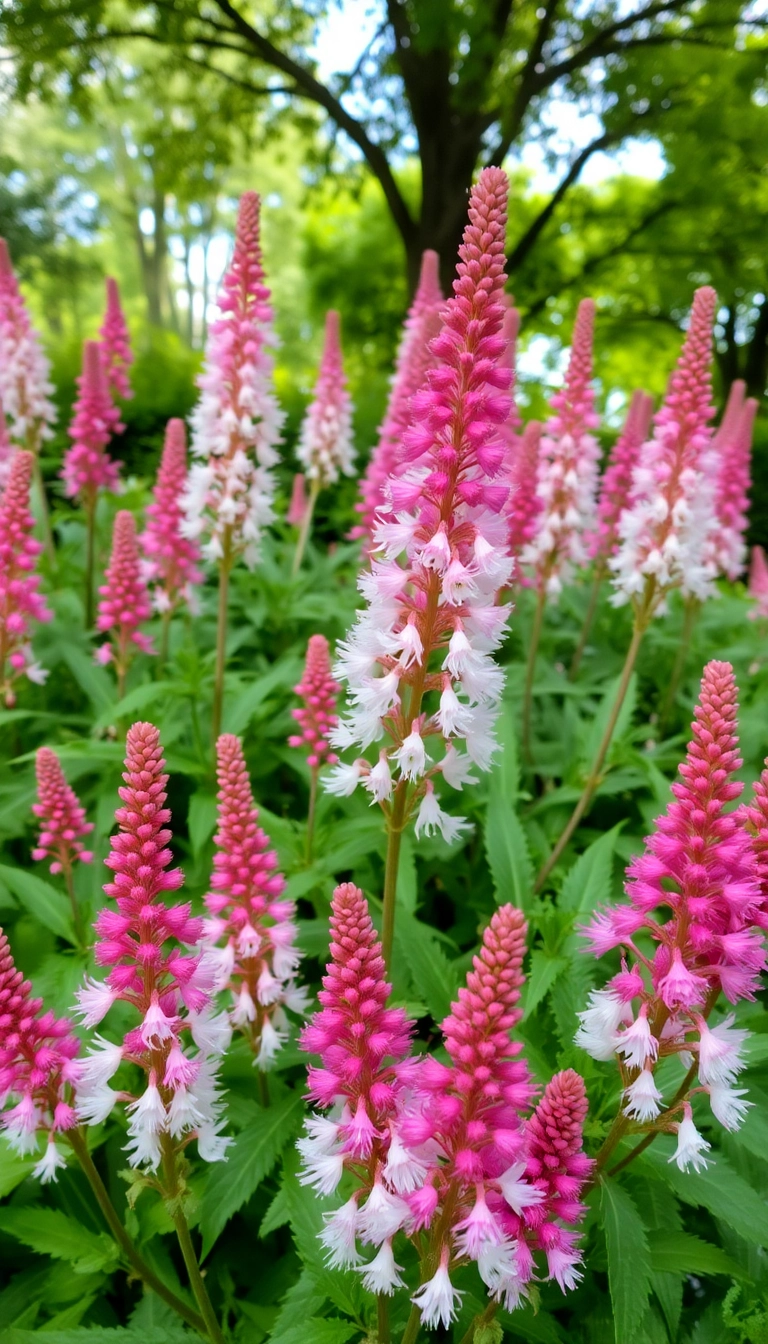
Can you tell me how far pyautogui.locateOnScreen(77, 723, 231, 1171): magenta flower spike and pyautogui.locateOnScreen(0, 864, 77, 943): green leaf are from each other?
1.58 m

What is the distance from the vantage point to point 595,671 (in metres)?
6.46

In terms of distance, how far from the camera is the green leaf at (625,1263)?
204 centimetres

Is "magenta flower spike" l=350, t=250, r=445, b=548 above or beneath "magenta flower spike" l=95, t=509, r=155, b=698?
above

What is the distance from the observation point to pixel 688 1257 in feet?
8.02

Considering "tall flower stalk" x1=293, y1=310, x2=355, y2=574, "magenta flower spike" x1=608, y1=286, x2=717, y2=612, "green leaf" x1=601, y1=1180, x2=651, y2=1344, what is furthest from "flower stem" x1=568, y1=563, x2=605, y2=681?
"green leaf" x1=601, y1=1180, x2=651, y2=1344

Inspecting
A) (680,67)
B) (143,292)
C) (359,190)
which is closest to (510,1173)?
(359,190)

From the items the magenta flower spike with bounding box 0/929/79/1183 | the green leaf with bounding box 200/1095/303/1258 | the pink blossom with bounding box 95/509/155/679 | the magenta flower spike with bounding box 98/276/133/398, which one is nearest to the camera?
the magenta flower spike with bounding box 0/929/79/1183

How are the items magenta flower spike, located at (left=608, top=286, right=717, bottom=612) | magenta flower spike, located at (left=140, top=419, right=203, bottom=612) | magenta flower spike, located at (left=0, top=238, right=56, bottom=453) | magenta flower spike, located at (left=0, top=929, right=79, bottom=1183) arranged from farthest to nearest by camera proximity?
1. magenta flower spike, located at (left=0, top=238, right=56, bottom=453)
2. magenta flower spike, located at (left=140, top=419, right=203, bottom=612)
3. magenta flower spike, located at (left=608, top=286, right=717, bottom=612)
4. magenta flower spike, located at (left=0, top=929, right=79, bottom=1183)

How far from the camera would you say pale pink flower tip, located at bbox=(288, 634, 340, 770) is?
3506 mm

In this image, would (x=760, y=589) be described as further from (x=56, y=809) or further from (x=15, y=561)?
(x=56, y=809)

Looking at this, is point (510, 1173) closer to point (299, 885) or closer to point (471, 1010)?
point (471, 1010)

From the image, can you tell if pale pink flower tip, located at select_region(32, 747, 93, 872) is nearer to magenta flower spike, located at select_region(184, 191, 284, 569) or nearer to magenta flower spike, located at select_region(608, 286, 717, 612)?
magenta flower spike, located at select_region(184, 191, 284, 569)

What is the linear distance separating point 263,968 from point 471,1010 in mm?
1302

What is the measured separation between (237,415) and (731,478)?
4.15 meters
